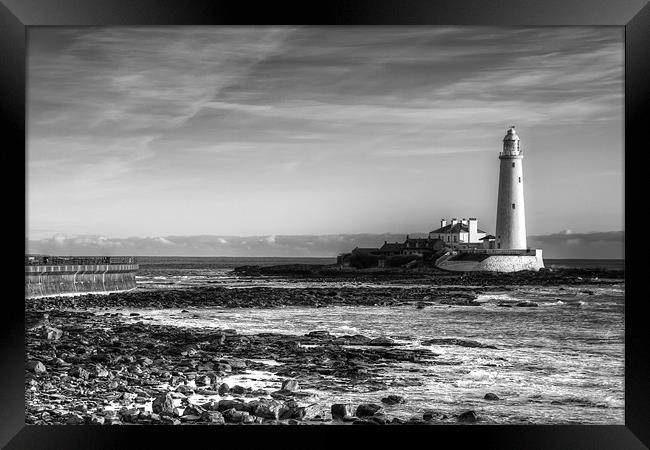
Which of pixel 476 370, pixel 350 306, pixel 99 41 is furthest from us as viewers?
pixel 350 306

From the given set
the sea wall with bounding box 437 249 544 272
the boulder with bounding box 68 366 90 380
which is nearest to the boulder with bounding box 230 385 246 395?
the boulder with bounding box 68 366 90 380

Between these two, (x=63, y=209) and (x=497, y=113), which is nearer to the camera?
(x=63, y=209)

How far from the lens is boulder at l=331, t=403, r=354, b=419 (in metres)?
4.78

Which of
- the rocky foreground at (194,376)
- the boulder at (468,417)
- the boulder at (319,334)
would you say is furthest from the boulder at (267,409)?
the boulder at (319,334)

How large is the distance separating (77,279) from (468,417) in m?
11.1

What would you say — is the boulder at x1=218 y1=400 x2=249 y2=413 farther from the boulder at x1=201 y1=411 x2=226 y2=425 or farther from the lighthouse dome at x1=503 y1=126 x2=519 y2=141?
the lighthouse dome at x1=503 y1=126 x2=519 y2=141

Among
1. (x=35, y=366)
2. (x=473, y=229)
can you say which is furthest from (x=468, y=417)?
(x=473, y=229)

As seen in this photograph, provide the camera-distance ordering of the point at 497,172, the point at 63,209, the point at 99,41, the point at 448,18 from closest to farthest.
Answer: the point at 448,18 < the point at 99,41 < the point at 63,209 < the point at 497,172

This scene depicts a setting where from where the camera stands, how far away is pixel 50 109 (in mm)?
14336

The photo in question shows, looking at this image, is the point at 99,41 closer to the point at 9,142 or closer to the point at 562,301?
the point at 9,142

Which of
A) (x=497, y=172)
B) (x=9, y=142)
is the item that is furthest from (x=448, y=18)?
(x=497, y=172)

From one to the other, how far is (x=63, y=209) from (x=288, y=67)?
5.62 meters

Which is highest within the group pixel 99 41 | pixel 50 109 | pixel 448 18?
pixel 99 41

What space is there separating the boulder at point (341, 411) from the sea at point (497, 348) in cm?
56
